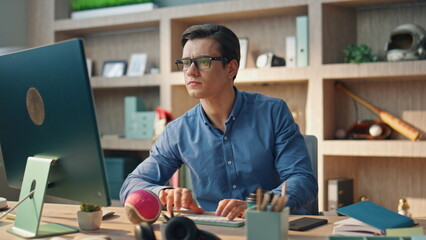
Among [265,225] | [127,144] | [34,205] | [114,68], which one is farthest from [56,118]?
[114,68]

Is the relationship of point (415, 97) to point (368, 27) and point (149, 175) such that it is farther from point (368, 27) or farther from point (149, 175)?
point (149, 175)

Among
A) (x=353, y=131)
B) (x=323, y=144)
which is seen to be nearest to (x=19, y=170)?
(x=323, y=144)

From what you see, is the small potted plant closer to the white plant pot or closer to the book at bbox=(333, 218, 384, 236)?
the white plant pot

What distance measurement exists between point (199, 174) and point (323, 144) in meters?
1.42

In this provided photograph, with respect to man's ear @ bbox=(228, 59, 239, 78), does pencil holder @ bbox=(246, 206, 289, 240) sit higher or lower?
lower

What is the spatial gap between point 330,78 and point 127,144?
1.48m

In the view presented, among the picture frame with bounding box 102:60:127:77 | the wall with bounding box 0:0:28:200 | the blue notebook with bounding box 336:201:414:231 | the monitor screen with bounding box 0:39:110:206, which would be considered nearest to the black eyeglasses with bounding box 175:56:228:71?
the monitor screen with bounding box 0:39:110:206

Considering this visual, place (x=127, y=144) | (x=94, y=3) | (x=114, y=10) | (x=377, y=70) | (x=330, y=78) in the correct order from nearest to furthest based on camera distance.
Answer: (x=377, y=70)
(x=330, y=78)
(x=127, y=144)
(x=114, y=10)
(x=94, y=3)

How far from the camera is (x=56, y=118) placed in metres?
1.21

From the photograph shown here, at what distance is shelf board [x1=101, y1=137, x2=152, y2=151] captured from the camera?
3.62 metres

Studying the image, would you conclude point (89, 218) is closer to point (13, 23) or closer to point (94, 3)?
point (94, 3)

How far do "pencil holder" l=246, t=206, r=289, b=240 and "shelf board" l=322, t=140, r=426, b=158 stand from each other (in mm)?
2070

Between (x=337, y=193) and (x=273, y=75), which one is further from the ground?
(x=273, y=75)

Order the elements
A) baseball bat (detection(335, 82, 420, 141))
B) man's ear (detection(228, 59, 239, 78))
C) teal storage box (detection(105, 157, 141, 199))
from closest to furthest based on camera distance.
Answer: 1. man's ear (detection(228, 59, 239, 78))
2. baseball bat (detection(335, 82, 420, 141))
3. teal storage box (detection(105, 157, 141, 199))
